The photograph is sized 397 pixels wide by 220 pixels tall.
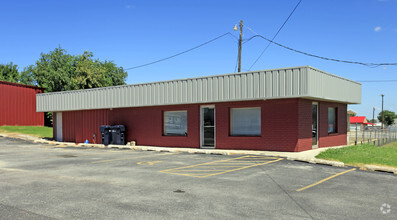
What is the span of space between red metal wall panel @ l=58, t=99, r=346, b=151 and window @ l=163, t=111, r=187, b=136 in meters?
0.31

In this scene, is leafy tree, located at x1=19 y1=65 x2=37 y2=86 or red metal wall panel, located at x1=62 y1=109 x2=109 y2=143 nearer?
red metal wall panel, located at x1=62 y1=109 x2=109 y2=143

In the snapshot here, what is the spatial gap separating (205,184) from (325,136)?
1230 cm

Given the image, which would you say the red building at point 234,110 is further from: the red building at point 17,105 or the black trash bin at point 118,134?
the red building at point 17,105

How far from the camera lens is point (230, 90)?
16.7 m

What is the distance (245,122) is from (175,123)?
478 centimetres

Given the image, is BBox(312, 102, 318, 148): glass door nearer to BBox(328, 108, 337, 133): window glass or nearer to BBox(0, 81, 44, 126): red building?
BBox(328, 108, 337, 133): window glass

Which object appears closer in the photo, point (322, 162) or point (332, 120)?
point (322, 162)

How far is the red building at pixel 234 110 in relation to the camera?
A: 1541cm

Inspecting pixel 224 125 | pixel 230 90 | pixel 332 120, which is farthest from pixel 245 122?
pixel 332 120

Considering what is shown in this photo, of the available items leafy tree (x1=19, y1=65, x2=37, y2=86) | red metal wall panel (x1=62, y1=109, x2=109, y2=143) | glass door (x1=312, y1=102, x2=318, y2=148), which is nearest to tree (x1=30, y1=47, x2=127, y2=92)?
leafy tree (x1=19, y1=65, x2=37, y2=86)

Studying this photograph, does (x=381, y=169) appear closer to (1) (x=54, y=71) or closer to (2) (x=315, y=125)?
(2) (x=315, y=125)

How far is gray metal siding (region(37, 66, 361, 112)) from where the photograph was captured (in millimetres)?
14789

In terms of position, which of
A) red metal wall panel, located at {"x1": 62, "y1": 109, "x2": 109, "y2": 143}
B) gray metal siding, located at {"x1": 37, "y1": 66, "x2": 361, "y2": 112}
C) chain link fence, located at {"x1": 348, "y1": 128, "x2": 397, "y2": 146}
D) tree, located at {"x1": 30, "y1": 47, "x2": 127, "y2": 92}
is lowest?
chain link fence, located at {"x1": 348, "y1": 128, "x2": 397, "y2": 146}

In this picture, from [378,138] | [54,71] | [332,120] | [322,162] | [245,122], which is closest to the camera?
[322,162]
